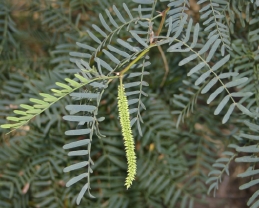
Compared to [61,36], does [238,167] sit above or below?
below

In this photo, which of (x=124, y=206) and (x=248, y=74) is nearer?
(x=248, y=74)

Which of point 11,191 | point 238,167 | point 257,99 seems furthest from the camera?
point 238,167

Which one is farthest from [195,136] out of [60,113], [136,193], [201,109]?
[60,113]

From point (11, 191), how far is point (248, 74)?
474mm

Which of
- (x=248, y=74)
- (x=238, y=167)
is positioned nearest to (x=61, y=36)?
(x=248, y=74)

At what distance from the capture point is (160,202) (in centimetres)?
81

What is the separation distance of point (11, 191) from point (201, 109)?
1.34 ft

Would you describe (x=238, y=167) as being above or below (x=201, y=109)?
below

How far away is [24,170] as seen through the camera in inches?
29.5

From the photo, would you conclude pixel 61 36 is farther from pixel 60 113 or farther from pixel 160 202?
pixel 160 202

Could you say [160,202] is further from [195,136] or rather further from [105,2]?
[105,2]

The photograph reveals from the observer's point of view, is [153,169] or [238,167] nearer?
[153,169]

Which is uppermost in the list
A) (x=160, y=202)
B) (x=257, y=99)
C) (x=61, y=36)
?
(x=61, y=36)

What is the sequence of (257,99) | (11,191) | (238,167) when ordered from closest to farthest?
(257,99) < (11,191) < (238,167)
